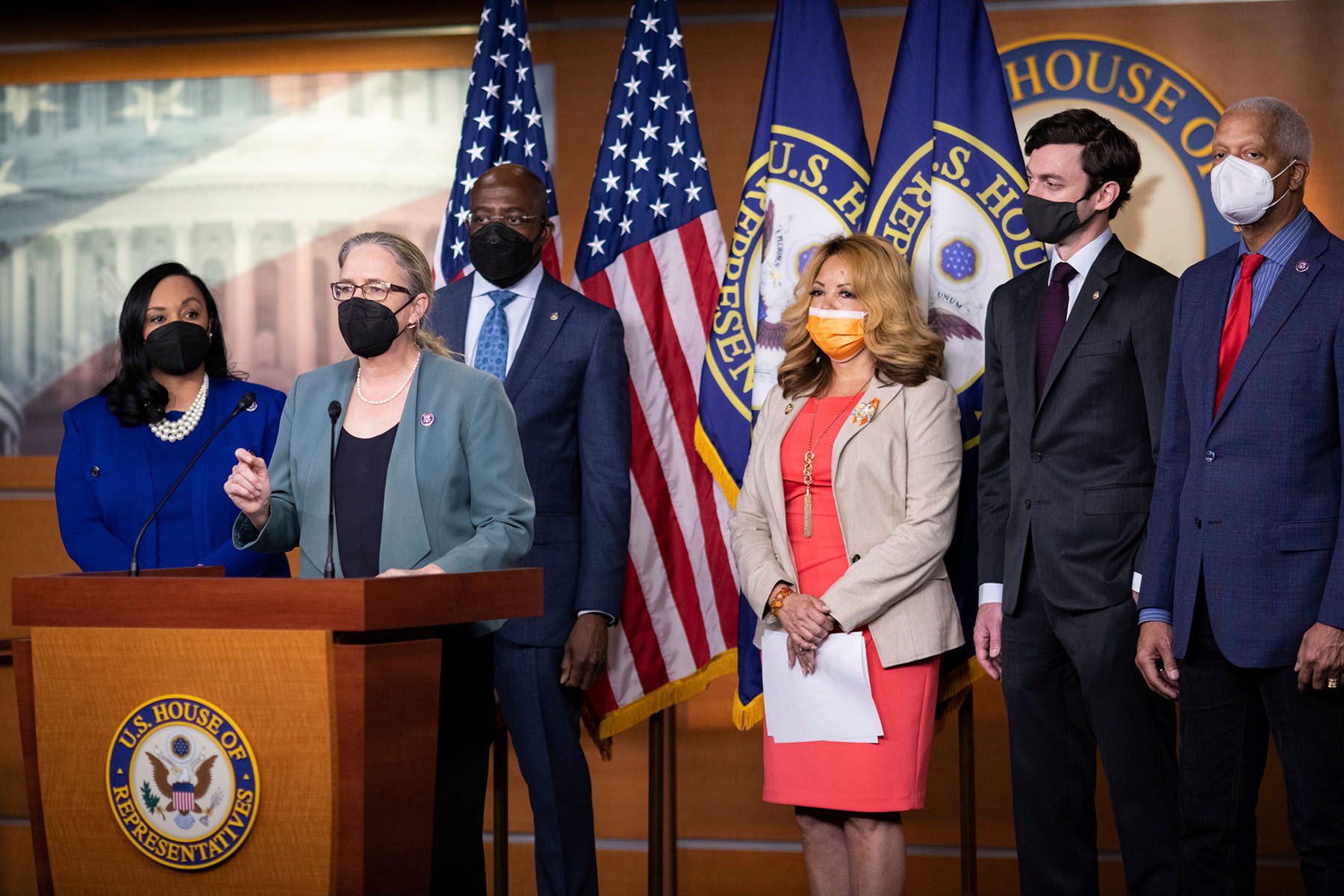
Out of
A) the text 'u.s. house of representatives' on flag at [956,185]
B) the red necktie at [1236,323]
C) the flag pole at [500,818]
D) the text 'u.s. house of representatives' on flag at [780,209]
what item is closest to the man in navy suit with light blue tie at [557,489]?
the flag pole at [500,818]

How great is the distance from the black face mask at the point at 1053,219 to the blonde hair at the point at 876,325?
0.33 m

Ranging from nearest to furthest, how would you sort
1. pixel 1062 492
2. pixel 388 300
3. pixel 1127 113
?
pixel 388 300 → pixel 1062 492 → pixel 1127 113

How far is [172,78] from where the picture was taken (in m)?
4.56

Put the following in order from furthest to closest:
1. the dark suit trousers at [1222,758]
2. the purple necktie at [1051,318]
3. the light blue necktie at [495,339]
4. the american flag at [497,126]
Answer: the american flag at [497,126], the light blue necktie at [495,339], the purple necktie at [1051,318], the dark suit trousers at [1222,758]

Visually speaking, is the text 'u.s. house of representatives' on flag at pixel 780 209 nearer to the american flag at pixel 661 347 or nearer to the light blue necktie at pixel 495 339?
the american flag at pixel 661 347

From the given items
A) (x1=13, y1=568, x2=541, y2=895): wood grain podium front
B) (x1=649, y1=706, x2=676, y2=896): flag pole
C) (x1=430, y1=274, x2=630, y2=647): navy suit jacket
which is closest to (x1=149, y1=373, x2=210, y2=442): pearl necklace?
(x1=430, y1=274, x2=630, y2=647): navy suit jacket

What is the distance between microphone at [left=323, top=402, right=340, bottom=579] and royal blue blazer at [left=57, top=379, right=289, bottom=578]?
77 cm

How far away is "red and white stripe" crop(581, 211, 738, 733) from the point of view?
365 cm

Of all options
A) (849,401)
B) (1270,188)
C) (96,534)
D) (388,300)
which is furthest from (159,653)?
(1270,188)

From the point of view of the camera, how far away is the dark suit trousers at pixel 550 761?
3.14m

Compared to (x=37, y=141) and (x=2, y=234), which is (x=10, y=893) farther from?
(x=37, y=141)

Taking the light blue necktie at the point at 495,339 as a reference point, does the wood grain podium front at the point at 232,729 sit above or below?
below

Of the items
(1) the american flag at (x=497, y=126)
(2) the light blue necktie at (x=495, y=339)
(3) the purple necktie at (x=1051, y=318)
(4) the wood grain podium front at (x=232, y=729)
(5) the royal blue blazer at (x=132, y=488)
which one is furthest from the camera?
(1) the american flag at (x=497, y=126)

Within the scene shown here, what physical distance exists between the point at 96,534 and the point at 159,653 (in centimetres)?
139
